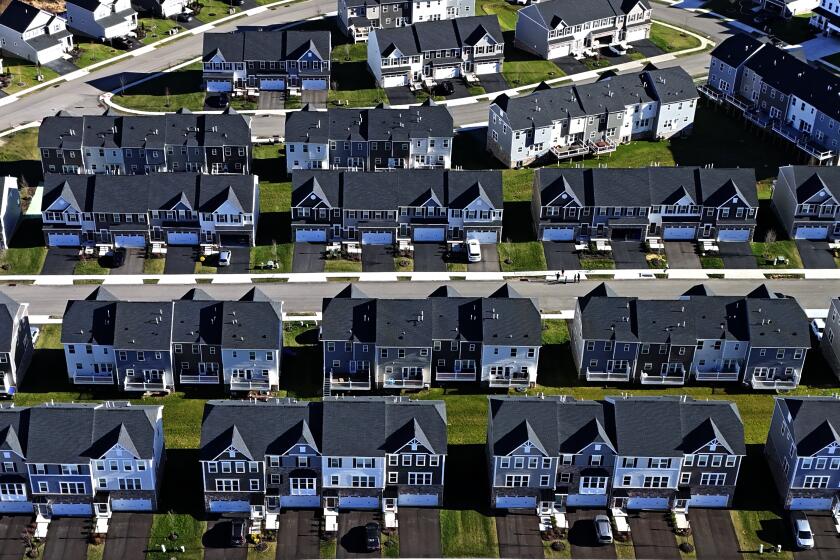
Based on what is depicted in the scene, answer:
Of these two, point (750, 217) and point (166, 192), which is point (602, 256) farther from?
point (166, 192)

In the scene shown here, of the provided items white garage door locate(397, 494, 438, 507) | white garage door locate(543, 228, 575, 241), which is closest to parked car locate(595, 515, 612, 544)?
white garage door locate(397, 494, 438, 507)

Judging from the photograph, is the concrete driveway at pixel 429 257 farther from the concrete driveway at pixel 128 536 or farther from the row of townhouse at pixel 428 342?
the concrete driveway at pixel 128 536

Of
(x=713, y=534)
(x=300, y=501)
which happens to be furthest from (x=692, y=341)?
(x=300, y=501)

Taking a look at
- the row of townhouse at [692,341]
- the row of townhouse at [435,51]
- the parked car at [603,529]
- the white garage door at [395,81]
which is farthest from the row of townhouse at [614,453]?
the row of townhouse at [435,51]

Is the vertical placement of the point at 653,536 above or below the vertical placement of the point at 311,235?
below

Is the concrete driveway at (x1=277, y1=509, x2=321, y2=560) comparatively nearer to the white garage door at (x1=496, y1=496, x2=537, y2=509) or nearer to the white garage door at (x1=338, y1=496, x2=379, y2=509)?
the white garage door at (x1=338, y1=496, x2=379, y2=509)

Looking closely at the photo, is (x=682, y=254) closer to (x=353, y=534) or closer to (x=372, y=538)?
(x=372, y=538)
